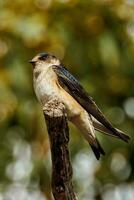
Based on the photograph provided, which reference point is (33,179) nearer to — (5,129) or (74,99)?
(5,129)

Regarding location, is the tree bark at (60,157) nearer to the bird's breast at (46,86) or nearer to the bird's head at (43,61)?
the bird's breast at (46,86)

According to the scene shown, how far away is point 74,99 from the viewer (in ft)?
16.7

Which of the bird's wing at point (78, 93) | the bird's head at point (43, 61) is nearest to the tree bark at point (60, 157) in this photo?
the bird's wing at point (78, 93)

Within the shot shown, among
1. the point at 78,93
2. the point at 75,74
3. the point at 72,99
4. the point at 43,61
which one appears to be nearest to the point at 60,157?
the point at 72,99

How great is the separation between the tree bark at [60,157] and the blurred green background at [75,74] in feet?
6.76

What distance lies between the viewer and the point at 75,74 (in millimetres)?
6723

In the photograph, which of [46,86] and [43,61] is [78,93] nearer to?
[46,86]

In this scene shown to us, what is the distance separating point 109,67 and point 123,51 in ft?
0.54

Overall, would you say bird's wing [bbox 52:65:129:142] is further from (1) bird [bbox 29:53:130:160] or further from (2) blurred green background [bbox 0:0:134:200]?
(2) blurred green background [bbox 0:0:134:200]

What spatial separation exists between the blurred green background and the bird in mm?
1344

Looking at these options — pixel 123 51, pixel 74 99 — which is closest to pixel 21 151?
pixel 123 51

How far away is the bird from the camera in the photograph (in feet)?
16.3

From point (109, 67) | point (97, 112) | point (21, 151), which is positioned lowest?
point (97, 112)

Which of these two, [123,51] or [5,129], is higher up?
[123,51]
